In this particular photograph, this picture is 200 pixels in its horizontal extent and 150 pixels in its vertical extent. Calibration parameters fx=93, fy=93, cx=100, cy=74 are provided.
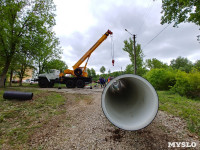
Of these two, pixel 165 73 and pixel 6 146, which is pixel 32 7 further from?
pixel 165 73

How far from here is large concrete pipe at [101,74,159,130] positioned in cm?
191

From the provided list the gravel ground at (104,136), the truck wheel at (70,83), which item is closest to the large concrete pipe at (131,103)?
the gravel ground at (104,136)

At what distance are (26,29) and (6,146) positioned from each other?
412 inches

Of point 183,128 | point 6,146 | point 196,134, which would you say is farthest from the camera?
point 183,128

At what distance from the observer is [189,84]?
300 inches

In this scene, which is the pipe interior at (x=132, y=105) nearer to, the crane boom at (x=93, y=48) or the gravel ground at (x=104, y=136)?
the gravel ground at (x=104, y=136)

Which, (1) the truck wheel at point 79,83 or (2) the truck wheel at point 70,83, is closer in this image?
(1) the truck wheel at point 79,83

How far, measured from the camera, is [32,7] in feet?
31.6

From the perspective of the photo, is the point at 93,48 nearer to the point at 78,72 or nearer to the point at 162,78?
the point at 78,72

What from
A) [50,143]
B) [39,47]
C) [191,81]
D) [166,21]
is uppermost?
[166,21]

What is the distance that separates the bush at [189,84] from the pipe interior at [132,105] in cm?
703

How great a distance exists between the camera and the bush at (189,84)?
23.4 ft

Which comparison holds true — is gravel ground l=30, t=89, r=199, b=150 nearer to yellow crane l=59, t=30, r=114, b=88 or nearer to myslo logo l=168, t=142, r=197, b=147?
myslo logo l=168, t=142, r=197, b=147

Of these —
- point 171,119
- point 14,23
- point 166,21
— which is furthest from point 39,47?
point 166,21
